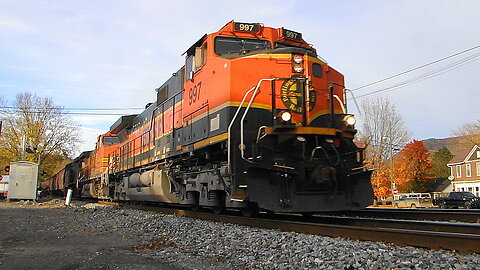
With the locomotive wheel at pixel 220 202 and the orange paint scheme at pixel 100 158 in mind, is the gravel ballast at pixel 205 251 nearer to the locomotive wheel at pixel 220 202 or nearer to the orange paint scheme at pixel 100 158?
the locomotive wheel at pixel 220 202

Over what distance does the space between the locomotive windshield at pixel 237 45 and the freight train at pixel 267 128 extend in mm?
22

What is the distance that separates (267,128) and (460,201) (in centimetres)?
1994

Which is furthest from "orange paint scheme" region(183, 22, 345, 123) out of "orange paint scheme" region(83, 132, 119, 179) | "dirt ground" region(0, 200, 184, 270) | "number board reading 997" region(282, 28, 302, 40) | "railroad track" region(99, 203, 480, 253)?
"orange paint scheme" region(83, 132, 119, 179)

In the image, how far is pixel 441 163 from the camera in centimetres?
6394

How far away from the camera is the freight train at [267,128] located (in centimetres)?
759

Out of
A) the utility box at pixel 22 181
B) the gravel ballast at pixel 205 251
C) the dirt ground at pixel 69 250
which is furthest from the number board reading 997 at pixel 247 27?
the utility box at pixel 22 181

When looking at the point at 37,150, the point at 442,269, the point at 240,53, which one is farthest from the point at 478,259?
the point at 37,150

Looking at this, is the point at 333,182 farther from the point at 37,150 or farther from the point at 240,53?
the point at 37,150

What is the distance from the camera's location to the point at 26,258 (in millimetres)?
5453

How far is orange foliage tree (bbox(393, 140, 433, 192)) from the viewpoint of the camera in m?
48.0

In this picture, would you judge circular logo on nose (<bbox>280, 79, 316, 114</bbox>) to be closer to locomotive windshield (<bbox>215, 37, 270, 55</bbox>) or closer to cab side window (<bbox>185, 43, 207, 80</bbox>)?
locomotive windshield (<bbox>215, 37, 270, 55</bbox>)

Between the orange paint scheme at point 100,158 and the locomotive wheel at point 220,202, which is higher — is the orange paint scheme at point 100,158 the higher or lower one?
the higher one

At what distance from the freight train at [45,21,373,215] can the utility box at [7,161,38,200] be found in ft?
52.3

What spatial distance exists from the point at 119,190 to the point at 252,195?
12.4 metres
